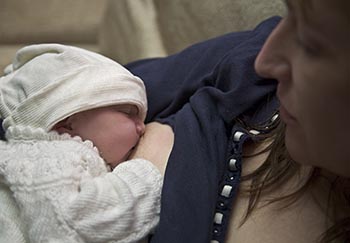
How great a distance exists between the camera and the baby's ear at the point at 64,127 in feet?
2.67

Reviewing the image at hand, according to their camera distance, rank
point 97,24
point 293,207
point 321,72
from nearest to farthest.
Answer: point 321,72 < point 293,207 < point 97,24

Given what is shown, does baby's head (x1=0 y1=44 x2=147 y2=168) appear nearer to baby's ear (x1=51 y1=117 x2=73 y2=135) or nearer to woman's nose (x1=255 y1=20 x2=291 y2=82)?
baby's ear (x1=51 y1=117 x2=73 y2=135)

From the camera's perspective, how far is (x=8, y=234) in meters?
0.73

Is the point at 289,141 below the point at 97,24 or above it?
above

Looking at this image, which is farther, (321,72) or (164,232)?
(164,232)

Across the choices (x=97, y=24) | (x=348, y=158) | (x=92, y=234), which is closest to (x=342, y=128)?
(x=348, y=158)

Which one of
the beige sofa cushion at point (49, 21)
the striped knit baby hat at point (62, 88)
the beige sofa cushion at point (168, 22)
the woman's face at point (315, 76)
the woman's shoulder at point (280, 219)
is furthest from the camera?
the beige sofa cushion at point (49, 21)

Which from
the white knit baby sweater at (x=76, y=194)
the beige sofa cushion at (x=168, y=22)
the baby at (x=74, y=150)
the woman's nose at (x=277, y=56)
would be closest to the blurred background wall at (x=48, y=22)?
the beige sofa cushion at (x=168, y=22)

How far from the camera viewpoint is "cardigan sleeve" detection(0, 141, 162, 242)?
2.31ft

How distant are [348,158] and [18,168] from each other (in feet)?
1.33

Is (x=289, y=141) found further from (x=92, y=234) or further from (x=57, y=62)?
(x=57, y=62)

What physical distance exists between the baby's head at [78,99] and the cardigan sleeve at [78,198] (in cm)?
6

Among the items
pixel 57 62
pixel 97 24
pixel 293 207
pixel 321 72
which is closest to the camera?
pixel 321 72

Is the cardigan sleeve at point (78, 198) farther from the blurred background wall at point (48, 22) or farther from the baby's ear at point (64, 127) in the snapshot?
the blurred background wall at point (48, 22)
